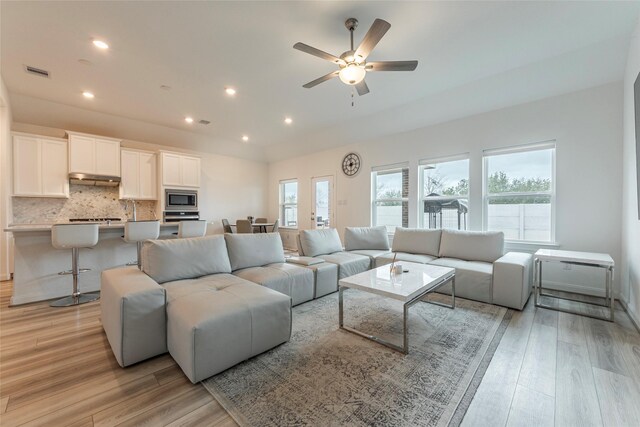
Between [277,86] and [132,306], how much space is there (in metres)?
3.32

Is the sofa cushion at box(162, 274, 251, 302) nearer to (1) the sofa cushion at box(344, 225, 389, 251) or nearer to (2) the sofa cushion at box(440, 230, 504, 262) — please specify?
(1) the sofa cushion at box(344, 225, 389, 251)

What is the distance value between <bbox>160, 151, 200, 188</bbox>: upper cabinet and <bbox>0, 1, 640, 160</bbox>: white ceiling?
101cm

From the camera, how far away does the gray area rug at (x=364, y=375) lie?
55.1 inches

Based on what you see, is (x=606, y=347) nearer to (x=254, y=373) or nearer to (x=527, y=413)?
(x=527, y=413)

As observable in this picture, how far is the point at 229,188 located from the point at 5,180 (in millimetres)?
3981

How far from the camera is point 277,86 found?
3.80 metres

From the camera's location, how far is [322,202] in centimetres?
663

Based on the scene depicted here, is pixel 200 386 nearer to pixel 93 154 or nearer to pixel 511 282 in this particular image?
pixel 511 282

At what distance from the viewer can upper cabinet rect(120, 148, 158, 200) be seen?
17.3 feet

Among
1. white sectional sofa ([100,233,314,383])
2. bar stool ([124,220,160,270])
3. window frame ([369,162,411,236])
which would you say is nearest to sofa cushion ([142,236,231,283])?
white sectional sofa ([100,233,314,383])

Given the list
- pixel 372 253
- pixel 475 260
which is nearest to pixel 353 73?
pixel 372 253

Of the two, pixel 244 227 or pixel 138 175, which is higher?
pixel 138 175

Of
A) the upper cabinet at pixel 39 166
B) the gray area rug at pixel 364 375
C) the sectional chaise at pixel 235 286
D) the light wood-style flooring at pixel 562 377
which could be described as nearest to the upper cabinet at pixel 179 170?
the upper cabinet at pixel 39 166

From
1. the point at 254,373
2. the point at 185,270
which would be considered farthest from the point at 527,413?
the point at 185,270
